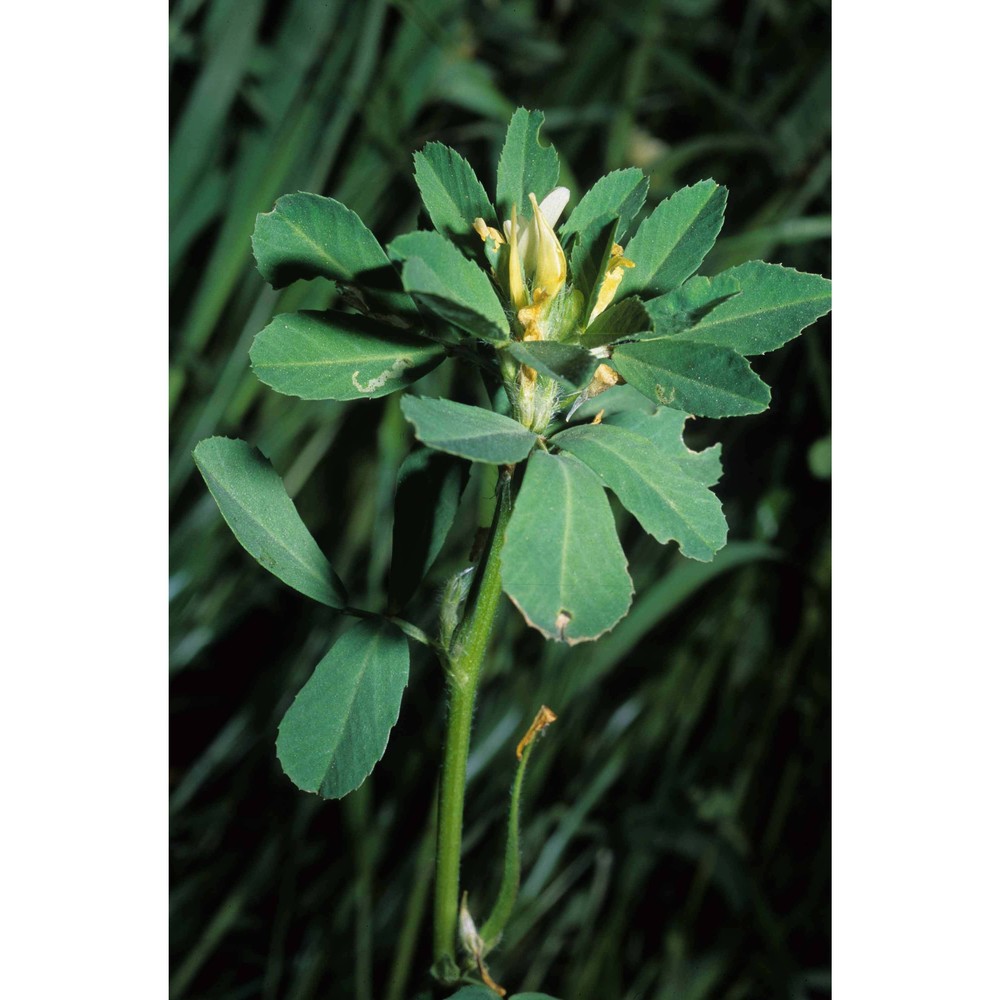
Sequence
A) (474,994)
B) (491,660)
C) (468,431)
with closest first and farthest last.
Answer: (468,431)
(474,994)
(491,660)

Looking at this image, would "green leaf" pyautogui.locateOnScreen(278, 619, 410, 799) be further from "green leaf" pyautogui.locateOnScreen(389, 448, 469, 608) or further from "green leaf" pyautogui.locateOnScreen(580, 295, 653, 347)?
"green leaf" pyautogui.locateOnScreen(580, 295, 653, 347)

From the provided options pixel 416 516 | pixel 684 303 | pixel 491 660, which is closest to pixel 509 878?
pixel 416 516

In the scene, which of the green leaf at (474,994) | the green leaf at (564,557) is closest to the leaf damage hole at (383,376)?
the green leaf at (564,557)

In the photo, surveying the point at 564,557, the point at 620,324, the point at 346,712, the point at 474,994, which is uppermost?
the point at 620,324

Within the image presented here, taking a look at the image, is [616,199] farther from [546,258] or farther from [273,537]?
[273,537]

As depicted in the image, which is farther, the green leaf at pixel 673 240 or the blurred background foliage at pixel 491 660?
the blurred background foliage at pixel 491 660

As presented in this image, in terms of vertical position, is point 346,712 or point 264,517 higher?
point 264,517

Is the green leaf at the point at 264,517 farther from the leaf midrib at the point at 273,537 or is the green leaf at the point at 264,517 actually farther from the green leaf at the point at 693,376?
the green leaf at the point at 693,376
